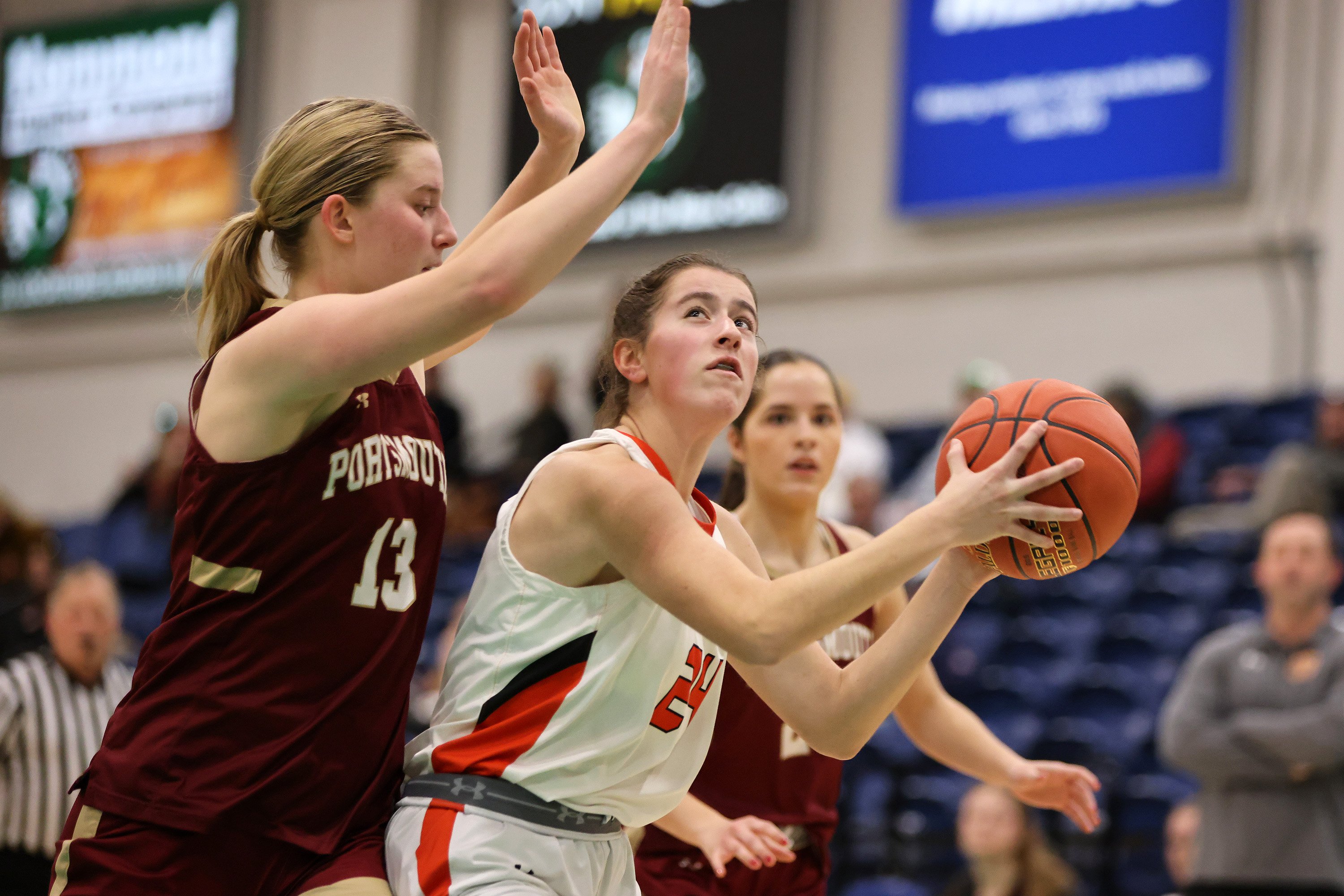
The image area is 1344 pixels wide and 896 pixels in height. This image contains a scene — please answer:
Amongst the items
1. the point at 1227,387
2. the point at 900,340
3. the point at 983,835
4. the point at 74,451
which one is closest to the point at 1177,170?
the point at 1227,387

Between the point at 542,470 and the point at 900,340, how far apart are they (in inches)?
400

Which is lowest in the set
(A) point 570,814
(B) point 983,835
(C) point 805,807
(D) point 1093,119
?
(B) point 983,835

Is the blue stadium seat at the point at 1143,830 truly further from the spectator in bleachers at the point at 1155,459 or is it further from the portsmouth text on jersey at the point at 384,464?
the portsmouth text on jersey at the point at 384,464

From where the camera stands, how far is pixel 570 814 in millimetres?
2828

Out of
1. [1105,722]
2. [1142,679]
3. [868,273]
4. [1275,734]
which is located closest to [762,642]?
[1275,734]

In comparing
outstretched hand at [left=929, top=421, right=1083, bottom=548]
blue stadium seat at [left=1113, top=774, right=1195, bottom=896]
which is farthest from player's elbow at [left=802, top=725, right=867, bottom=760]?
blue stadium seat at [left=1113, top=774, right=1195, bottom=896]

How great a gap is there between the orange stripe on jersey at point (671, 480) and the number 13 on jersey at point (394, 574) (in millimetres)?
457

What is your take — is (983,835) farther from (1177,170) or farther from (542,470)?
(1177,170)

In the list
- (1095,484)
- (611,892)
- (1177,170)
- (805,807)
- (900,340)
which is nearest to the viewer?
(1095,484)

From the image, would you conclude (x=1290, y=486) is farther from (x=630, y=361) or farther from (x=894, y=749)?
(x=630, y=361)

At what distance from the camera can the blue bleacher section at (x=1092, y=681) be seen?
736 cm

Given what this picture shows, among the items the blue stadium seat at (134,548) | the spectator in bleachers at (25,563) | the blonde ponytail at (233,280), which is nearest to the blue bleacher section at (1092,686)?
the spectator in bleachers at (25,563)

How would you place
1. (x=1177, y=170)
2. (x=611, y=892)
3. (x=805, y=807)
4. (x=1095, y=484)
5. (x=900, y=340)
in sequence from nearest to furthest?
(x=1095, y=484)
(x=611, y=892)
(x=805, y=807)
(x=1177, y=170)
(x=900, y=340)

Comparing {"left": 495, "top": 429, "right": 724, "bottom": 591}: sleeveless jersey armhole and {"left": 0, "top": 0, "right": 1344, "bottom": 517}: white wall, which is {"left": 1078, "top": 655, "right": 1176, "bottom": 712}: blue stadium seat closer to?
{"left": 0, "top": 0, "right": 1344, "bottom": 517}: white wall
